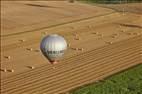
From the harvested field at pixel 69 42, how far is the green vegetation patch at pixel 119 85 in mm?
1109

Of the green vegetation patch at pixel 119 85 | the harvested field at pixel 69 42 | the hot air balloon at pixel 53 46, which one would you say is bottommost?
the harvested field at pixel 69 42

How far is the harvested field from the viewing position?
102 feet

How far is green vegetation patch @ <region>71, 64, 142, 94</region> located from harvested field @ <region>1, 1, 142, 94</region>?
1.11m

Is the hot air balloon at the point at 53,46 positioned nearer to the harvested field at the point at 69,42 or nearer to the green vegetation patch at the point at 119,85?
the harvested field at the point at 69,42

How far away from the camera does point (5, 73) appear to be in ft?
107

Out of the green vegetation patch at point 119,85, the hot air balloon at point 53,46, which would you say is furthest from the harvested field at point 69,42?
the hot air balloon at point 53,46

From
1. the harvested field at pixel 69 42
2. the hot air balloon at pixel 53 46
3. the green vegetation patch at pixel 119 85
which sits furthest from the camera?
the harvested field at pixel 69 42

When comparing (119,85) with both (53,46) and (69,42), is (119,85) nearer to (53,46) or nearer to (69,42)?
(53,46)

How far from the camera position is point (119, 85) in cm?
3011

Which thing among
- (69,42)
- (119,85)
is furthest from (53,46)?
(69,42)

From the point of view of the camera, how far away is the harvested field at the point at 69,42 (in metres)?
31.2

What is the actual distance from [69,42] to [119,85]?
14.5 meters

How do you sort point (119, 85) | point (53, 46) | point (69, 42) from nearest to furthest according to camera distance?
1. point (53, 46)
2. point (119, 85)
3. point (69, 42)

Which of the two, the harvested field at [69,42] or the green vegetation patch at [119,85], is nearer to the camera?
the green vegetation patch at [119,85]
